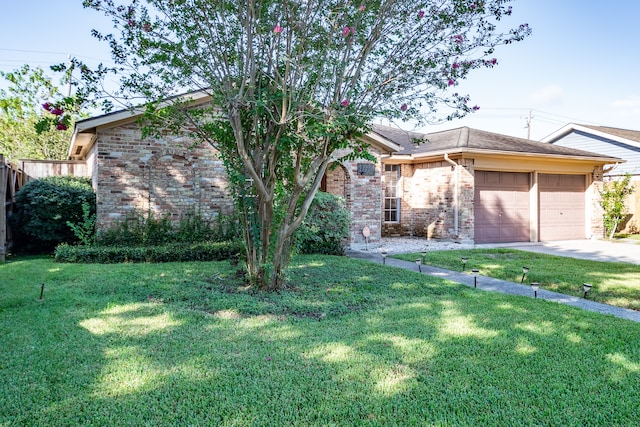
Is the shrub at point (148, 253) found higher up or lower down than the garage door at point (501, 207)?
lower down

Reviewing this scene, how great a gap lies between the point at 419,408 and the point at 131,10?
18.4 ft

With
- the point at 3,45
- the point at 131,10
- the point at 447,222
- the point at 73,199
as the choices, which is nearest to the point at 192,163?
the point at 73,199

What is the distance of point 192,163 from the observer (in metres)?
10.4

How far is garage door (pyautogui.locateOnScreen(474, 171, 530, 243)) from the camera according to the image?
13.5 metres

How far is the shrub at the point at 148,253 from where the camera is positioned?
8492 millimetres

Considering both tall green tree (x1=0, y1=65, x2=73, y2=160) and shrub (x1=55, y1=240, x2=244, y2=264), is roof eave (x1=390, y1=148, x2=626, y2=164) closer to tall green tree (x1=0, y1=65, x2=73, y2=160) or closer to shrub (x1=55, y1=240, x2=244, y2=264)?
shrub (x1=55, y1=240, x2=244, y2=264)

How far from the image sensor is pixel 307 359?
11.3 ft

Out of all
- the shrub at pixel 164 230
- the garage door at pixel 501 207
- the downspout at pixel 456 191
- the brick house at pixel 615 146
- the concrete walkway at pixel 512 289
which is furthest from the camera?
the brick house at pixel 615 146

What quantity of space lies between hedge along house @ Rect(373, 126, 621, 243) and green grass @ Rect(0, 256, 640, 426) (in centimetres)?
784

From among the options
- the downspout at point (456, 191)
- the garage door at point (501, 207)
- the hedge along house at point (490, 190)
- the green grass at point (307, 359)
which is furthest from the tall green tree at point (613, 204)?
the green grass at point (307, 359)

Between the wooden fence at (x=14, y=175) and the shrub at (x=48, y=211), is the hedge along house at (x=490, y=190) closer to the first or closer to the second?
the shrub at (x=48, y=211)

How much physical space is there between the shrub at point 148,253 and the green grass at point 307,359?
263 centimetres

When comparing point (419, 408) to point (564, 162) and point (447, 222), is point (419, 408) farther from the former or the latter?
point (564, 162)

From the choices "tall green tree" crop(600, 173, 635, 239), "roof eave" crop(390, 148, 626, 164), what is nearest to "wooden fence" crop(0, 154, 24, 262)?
"roof eave" crop(390, 148, 626, 164)
